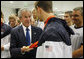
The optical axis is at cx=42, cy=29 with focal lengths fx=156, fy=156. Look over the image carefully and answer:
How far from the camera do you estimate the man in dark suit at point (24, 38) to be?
84.5 inches

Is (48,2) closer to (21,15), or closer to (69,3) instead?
(21,15)

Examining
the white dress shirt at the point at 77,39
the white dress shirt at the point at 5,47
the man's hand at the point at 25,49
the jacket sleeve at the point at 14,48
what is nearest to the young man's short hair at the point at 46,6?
the white dress shirt at the point at 77,39

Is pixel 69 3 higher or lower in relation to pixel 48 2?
higher

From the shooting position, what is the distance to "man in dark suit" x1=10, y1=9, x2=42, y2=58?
2147 millimetres

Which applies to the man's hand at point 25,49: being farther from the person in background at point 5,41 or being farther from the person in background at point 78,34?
the person in background at point 78,34

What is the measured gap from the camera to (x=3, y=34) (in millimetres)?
2467

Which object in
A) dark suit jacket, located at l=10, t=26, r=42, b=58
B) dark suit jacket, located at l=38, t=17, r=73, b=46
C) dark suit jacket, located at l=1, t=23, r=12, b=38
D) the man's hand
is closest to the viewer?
dark suit jacket, located at l=38, t=17, r=73, b=46

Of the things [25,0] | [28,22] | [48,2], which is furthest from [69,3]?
[48,2]

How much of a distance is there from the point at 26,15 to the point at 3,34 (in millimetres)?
497

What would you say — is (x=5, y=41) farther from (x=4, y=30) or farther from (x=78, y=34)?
(x=78, y=34)

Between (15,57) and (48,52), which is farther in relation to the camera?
(15,57)

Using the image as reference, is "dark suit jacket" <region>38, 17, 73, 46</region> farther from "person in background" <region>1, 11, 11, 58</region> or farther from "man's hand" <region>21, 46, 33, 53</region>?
"person in background" <region>1, 11, 11, 58</region>

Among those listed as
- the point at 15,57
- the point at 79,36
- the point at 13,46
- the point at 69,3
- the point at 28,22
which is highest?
the point at 69,3

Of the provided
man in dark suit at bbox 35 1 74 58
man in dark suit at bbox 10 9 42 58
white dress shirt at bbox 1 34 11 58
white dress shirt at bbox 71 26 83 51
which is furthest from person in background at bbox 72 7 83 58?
white dress shirt at bbox 1 34 11 58
